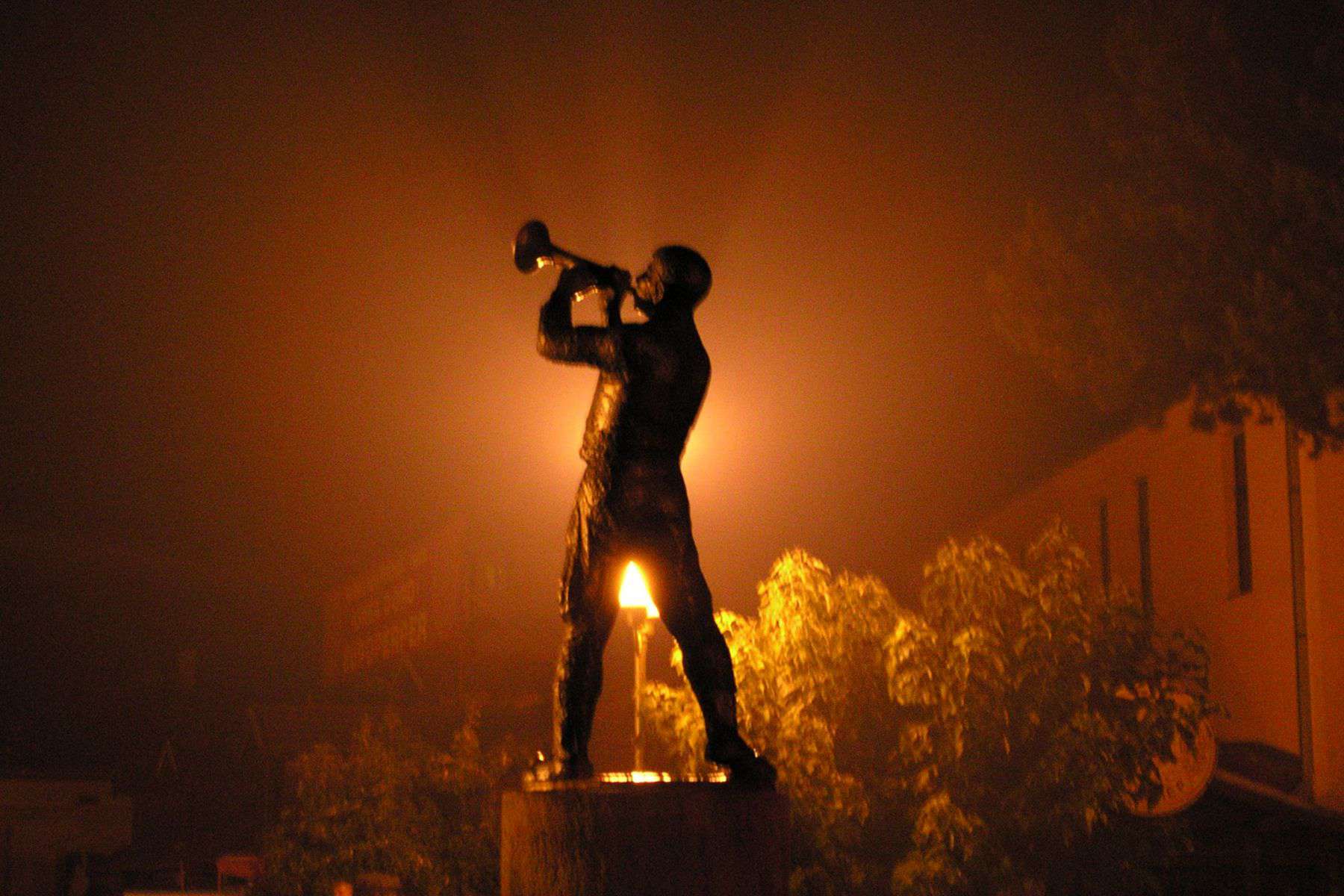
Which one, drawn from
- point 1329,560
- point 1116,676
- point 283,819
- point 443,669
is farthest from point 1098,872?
point 443,669

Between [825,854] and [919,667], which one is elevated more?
[919,667]

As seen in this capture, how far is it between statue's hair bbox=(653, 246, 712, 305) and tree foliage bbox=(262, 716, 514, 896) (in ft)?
21.8

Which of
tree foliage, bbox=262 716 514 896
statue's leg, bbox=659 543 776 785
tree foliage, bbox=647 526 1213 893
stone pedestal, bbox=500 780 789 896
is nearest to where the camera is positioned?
stone pedestal, bbox=500 780 789 896

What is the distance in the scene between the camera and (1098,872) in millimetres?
9391

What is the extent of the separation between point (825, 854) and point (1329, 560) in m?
5.49

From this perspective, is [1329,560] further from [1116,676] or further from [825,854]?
[825,854]

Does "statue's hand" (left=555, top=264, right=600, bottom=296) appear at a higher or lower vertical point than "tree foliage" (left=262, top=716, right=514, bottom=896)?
higher

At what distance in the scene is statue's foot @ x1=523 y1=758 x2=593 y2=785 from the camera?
16.5 ft

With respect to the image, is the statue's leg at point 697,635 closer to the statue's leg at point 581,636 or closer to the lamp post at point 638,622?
the statue's leg at point 581,636

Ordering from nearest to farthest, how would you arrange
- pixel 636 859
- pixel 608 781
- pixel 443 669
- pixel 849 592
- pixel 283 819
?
pixel 636 859
pixel 608 781
pixel 849 592
pixel 283 819
pixel 443 669

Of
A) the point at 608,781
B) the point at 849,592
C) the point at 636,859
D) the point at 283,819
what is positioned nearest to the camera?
the point at 636,859

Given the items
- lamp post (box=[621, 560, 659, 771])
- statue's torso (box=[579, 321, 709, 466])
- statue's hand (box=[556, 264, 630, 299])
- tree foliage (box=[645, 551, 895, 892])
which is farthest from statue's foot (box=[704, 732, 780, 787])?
tree foliage (box=[645, 551, 895, 892])

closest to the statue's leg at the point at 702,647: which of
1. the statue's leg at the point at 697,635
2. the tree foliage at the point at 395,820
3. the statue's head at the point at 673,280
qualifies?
the statue's leg at the point at 697,635

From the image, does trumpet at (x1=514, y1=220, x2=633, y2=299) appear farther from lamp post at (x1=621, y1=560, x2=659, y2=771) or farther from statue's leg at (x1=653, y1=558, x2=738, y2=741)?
lamp post at (x1=621, y1=560, x2=659, y2=771)
